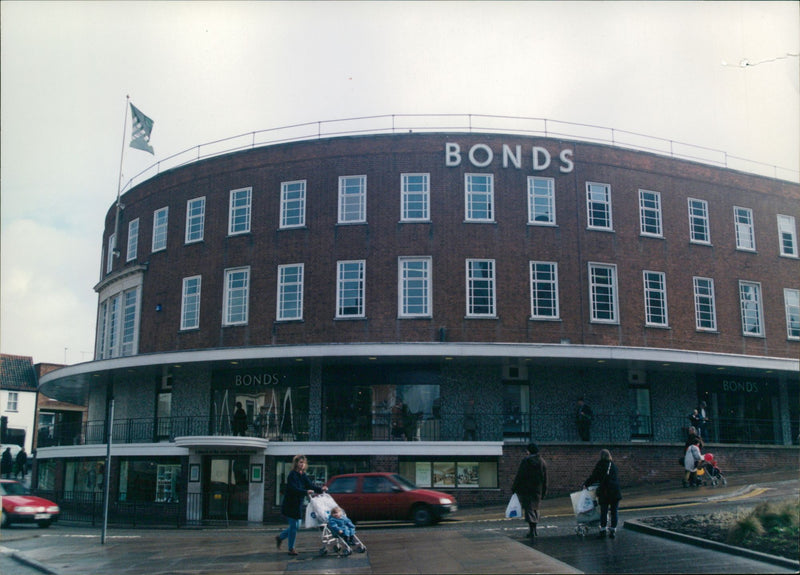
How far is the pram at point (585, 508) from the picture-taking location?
622 inches

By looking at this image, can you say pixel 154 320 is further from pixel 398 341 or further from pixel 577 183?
pixel 577 183

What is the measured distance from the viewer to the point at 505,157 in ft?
101

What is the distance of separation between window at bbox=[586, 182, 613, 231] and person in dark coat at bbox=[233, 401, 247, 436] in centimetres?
1460

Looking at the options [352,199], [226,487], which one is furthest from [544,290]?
[226,487]

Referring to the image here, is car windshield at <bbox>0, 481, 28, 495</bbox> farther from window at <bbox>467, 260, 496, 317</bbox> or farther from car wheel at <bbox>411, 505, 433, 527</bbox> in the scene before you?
window at <bbox>467, 260, 496, 317</bbox>

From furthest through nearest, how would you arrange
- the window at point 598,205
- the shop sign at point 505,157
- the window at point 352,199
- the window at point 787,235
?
the window at point 787,235 < the window at point 598,205 < the window at point 352,199 < the shop sign at point 505,157

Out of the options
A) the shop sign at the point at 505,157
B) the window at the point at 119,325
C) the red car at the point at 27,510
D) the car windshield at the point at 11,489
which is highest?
the shop sign at the point at 505,157

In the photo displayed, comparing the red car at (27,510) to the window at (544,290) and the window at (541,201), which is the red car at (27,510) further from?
the window at (541,201)

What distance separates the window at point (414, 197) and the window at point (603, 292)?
21.2 feet

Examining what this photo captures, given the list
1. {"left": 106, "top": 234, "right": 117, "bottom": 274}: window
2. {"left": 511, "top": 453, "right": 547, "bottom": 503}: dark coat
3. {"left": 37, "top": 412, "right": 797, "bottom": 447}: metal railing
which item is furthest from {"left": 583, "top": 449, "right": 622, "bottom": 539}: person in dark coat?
{"left": 106, "top": 234, "right": 117, "bottom": 274}: window

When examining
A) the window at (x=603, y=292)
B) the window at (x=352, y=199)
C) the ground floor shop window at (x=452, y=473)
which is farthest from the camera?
the window at (x=352, y=199)

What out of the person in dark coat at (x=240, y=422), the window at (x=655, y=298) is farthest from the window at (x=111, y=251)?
the window at (x=655, y=298)

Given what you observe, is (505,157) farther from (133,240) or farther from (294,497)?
(294,497)

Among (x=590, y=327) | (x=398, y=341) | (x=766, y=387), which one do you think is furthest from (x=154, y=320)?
(x=766, y=387)
